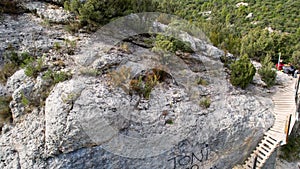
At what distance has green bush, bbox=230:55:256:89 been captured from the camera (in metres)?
12.0

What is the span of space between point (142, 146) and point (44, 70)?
4809 mm

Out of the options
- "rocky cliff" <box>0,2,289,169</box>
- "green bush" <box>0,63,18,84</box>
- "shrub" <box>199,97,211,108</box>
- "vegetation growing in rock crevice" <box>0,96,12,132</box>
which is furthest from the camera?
"shrub" <box>199,97,211,108</box>

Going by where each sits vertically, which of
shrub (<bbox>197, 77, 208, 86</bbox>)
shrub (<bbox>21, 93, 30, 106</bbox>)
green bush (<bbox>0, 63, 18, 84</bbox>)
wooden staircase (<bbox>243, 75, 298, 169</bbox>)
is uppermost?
green bush (<bbox>0, 63, 18, 84</bbox>)

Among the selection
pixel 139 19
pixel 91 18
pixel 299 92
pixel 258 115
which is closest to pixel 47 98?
pixel 91 18

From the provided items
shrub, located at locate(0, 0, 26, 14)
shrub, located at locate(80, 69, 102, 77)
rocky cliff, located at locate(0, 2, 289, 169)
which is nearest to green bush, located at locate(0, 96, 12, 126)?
rocky cliff, located at locate(0, 2, 289, 169)

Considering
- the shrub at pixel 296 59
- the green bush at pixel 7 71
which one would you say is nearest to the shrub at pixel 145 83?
the green bush at pixel 7 71

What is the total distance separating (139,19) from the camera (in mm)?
12609

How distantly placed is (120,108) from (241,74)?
22.1 ft

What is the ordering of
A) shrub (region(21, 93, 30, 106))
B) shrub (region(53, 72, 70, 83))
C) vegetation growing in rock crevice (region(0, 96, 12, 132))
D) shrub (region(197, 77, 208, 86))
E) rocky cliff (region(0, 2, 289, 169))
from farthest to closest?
shrub (region(197, 77, 208, 86)) < shrub (region(53, 72, 70, 83)) < vegetation growing in rock crevice (region(0, 96, 12, 132)) < shrub (region(21, 93, 30, 106)) < rocky cliff (region(0, 2, 289, 169))

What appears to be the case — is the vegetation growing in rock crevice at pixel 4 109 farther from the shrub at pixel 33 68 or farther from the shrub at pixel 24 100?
the shrub at pixel 33 68

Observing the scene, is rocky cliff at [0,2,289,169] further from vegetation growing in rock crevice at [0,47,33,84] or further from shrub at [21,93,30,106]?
vegetation growing in rock crevice at [0,47,33,84]

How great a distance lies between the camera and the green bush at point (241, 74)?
1197cm

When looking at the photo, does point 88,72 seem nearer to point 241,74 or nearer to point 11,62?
point 11,62

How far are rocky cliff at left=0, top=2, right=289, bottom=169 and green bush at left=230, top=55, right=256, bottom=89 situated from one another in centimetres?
40
